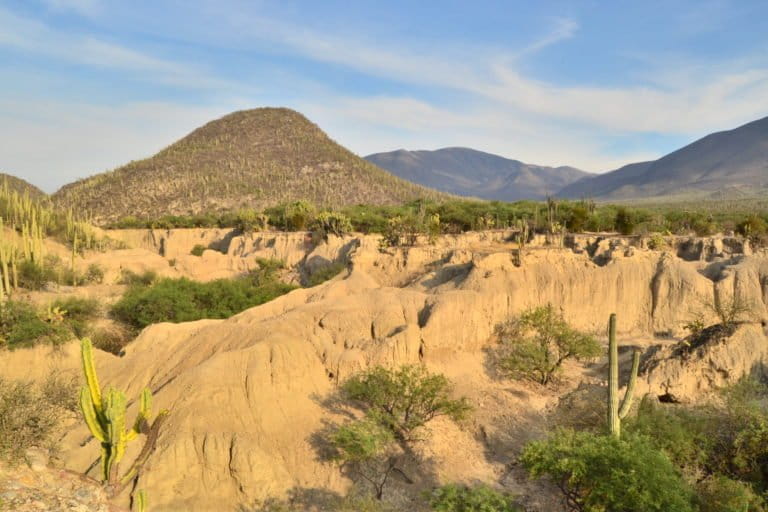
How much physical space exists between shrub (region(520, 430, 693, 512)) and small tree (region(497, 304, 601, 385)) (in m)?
4.99

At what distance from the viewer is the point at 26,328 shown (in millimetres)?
16719

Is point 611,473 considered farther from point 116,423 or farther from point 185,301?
point 185,301

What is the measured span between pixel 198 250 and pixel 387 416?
36516 mm

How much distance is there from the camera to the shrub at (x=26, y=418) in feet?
36.4

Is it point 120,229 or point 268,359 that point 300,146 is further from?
point 268,359

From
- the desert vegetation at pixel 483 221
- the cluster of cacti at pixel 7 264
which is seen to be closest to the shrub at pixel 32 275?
the cluster of cacti at pixel 7 264

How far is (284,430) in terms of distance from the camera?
39.3 ft

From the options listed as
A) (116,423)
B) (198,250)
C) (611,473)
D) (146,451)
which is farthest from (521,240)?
(198,250)

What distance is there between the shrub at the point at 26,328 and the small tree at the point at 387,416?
11.0 m

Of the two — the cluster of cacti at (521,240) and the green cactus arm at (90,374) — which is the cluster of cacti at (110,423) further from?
the cluster of cacti at (521,240)

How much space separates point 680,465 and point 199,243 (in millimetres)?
43288

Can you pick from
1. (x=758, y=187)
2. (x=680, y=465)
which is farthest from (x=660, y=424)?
(x=758, y=187)

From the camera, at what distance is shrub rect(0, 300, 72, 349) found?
16.6 metres

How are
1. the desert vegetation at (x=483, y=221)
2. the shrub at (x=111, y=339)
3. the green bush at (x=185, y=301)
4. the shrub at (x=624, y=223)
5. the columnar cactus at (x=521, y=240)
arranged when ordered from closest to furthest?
the columnar cactus at (x=521, y=240), the shrub at (x=111, y=339), the green bush at (x=185, y=301), the desert vegetation at (x=483, y=221), the shrub at (x=624, y=223)
